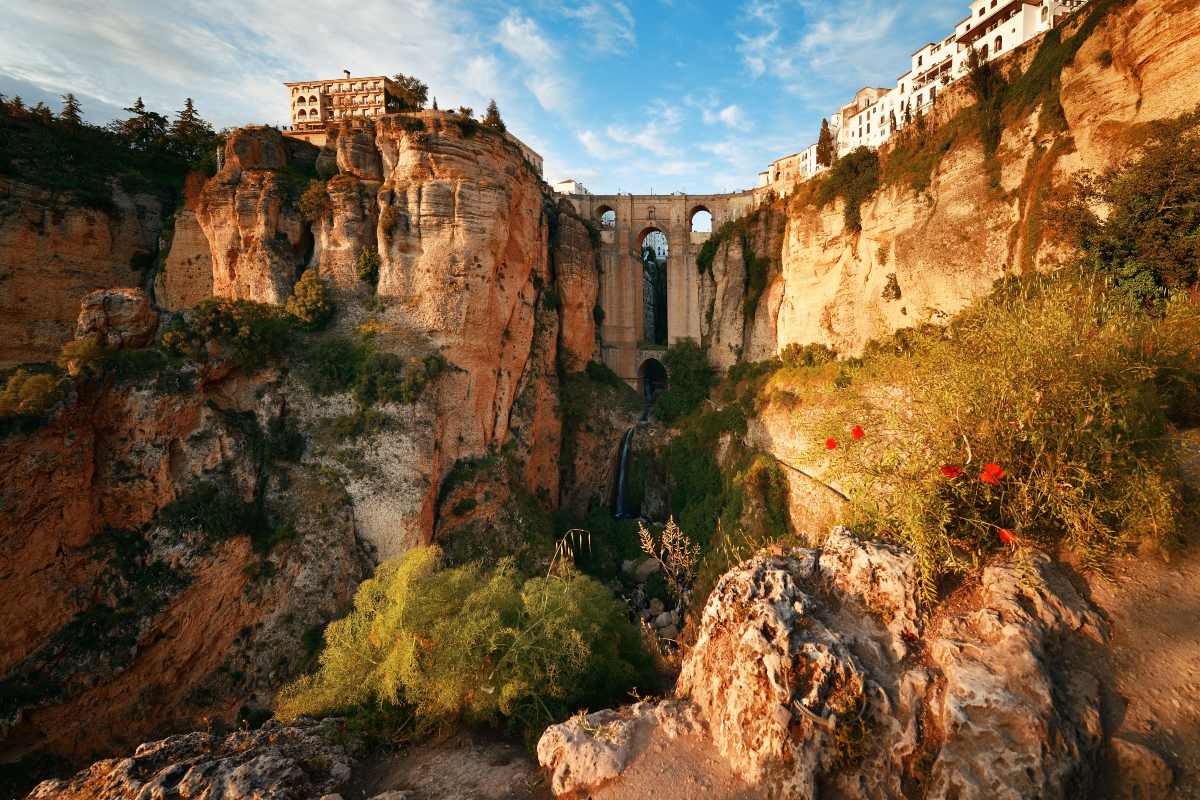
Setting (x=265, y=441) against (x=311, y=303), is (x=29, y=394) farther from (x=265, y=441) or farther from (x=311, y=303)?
(x=311, y=303)

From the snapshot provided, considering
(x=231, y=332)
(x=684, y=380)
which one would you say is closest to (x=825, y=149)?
(x=684, y=380)


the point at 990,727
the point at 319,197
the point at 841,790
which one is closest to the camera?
the point at 990,727

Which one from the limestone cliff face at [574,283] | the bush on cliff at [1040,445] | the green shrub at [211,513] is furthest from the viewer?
the limestone cliff face at [574,283]

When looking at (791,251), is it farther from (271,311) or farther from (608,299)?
(271,311)

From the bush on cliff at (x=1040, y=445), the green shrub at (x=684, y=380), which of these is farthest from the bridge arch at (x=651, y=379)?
the bush on cliff at (x=1040, y=445)

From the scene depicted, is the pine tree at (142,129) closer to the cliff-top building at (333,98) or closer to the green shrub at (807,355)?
the cliff-top building at (333,98)

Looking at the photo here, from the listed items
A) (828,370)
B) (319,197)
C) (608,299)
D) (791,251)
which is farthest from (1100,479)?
(608,299)
